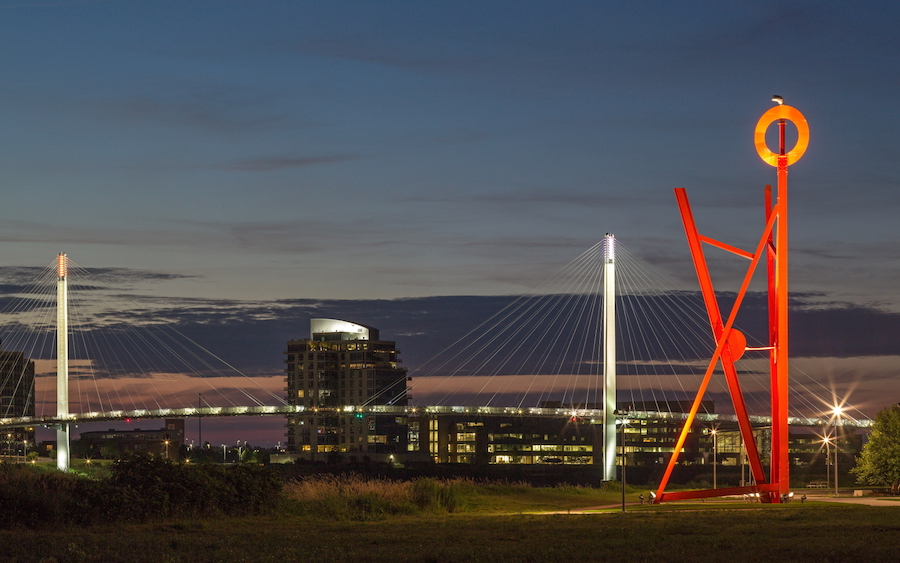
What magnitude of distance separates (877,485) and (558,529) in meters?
34.4

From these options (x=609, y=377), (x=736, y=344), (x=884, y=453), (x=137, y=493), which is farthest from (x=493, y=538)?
(x=884, y=453)

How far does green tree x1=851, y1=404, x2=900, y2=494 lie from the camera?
162 feet

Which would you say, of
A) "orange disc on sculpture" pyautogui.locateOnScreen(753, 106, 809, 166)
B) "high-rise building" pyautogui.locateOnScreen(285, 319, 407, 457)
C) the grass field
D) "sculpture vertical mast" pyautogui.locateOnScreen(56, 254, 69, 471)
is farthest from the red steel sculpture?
"high-rise building" pyautogui.locateOnScreen(285, 319, 407, 457)

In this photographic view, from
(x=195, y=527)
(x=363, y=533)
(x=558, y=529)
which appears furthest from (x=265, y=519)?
(x=558, y=529)

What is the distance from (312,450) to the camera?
157m

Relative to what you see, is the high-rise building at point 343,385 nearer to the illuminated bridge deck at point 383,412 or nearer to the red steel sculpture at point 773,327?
the illuminated bridge deck at point 383,412

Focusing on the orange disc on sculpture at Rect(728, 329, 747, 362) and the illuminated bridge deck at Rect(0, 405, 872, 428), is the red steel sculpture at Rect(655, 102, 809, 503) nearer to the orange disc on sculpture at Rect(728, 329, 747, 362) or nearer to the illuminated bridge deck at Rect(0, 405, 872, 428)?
the orange disc on sculpture at Rect(728, 329, 747, 362)

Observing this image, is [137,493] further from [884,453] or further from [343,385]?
[343,385]

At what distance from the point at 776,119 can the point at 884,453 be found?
2323 cm

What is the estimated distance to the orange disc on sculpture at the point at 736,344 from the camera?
34.9 meters

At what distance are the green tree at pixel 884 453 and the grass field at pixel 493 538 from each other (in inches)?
758

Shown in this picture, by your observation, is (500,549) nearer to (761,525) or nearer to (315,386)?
(761,525)

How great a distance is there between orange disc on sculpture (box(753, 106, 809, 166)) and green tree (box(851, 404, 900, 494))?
21.2 meters

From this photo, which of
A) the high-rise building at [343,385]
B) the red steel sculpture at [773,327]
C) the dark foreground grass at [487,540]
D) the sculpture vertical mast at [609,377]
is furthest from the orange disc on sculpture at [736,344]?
the high-rise building at [343,385]
